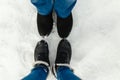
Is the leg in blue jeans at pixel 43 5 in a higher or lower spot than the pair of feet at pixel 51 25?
higher

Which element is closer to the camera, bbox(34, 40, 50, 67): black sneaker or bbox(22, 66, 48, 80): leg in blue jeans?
bbox(22, 66, 48, 80): leg in blue jeans

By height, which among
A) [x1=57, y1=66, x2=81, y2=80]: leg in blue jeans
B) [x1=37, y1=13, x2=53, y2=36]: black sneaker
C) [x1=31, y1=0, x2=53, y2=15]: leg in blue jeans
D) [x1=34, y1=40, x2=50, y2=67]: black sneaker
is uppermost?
[x1=31, y1=0, x2=53, y2=15]: leg in blue jeans

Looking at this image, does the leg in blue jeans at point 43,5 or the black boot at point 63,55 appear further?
the black boot at point 63,55

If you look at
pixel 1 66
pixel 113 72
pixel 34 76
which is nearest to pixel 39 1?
pixel 34 76

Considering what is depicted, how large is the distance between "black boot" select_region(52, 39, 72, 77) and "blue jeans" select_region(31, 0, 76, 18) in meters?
0.19

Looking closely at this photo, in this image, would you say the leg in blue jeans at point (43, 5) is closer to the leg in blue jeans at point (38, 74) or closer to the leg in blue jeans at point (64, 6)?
the leg in blue jeans at point (64, 6)

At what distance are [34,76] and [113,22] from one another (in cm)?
57

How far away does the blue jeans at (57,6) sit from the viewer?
1.11 m

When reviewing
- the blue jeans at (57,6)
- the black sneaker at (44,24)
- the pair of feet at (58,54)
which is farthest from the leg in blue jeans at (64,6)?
the pair of feet at (58,54)

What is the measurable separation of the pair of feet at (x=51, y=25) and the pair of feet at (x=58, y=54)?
2.0 inches

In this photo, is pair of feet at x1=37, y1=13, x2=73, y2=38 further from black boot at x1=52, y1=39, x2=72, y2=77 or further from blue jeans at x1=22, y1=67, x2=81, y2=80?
blue jeans at x1=22, y1=67, x2=81, y2=80

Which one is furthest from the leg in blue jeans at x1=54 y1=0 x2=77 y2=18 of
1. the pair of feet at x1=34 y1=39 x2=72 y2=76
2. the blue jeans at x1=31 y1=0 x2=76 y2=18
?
the pair of feet at x1=34 y1=39 x2=72 y2=76

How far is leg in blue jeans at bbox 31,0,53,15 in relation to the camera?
1099mm

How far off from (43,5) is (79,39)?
361 mm
